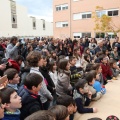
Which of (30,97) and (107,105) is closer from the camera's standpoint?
(30,97)

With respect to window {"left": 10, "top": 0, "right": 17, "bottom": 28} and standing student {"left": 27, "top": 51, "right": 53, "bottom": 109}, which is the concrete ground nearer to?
standing student {"left": 27, "top": 51, "right": 53, "bottom": 109}

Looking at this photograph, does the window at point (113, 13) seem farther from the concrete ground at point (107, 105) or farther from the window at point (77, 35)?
the concrete ground at point (107, 105)

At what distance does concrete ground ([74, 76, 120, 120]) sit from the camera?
9.35 feet

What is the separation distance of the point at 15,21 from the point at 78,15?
18.4 metres

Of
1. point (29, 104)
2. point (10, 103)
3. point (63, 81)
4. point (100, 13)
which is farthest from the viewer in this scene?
point (100, 13)

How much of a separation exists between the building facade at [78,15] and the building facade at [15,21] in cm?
1258

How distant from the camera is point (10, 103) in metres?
2.08

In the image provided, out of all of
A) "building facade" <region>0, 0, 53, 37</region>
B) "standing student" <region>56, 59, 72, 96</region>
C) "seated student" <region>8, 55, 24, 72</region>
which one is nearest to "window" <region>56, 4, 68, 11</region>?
"building facade" <region>0, 0, 53, 37</region>

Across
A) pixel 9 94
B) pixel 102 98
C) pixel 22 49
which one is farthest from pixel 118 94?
pixel 22 49

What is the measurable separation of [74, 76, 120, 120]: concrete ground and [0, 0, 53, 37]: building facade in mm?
31266

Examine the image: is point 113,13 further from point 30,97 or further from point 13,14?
point 13,14

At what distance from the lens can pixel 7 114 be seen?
206 cm

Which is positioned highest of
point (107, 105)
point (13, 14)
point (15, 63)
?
point (13, 14)

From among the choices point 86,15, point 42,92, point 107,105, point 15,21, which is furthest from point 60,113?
point 15,21
